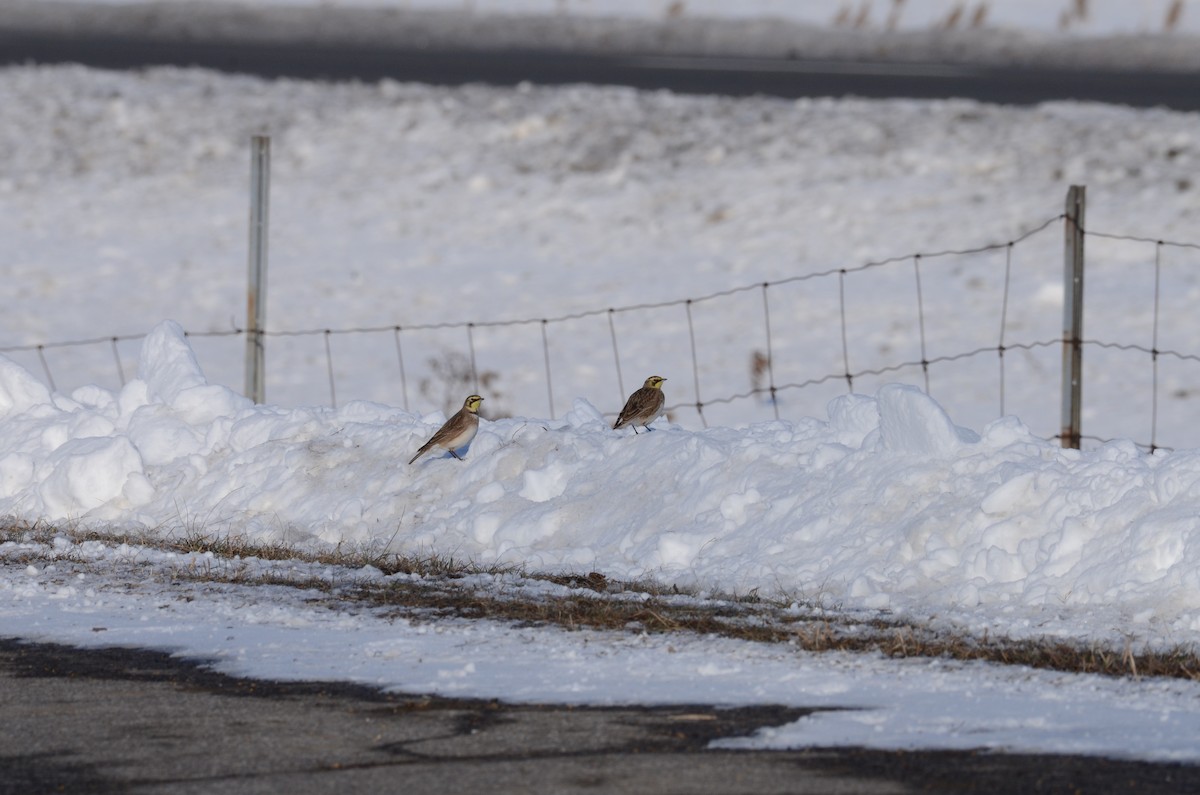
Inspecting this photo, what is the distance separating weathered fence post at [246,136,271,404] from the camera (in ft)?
46.3

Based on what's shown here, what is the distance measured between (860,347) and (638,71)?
1306cm

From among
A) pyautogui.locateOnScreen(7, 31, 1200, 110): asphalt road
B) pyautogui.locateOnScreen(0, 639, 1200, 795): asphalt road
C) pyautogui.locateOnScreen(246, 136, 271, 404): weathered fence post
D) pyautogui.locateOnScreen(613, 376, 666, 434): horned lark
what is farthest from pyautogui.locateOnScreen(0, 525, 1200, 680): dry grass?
pyautogui.locateOnScreen(7, 31, 1200, 110): asphalt road

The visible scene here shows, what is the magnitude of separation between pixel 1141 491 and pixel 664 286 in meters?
14.3

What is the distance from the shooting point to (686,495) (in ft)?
33.9

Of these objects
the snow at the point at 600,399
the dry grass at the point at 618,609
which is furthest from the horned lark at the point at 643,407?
the dry grass at the point at 618,609

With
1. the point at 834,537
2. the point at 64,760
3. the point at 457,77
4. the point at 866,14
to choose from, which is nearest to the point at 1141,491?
the point at 834,537

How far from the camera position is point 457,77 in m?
32.0

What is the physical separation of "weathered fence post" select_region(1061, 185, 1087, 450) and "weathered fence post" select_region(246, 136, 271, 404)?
549 cm

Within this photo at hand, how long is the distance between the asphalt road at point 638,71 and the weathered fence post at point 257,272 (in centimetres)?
1654

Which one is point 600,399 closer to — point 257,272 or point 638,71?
point 257,272

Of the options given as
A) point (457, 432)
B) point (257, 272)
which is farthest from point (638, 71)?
point (457, 432)

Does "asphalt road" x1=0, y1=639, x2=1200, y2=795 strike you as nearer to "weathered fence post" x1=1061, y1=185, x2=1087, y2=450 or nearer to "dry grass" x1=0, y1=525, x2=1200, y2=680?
"dry grass" x1=0, y1=525, x2=1200, y2=680

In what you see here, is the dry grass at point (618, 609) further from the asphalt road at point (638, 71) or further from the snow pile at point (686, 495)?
Result: the asphalt road at point (638, 71)

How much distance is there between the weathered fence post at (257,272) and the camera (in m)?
14.1
